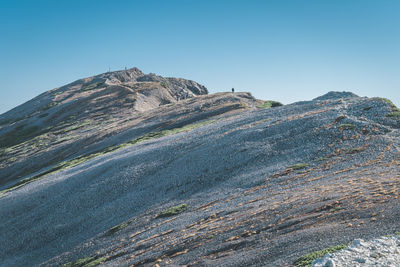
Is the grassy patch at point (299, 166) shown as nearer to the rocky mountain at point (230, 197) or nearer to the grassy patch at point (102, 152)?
the rocky mountain at point (230, 197)

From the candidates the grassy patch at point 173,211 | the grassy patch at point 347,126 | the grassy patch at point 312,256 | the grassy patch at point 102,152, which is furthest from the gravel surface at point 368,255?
the grassy patch at point 102,152

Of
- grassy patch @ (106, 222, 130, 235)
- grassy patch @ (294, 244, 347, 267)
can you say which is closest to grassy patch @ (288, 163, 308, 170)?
grassy patch @ (294, 244, 347, 267)

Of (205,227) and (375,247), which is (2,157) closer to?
(205,227)

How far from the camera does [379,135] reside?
2844 centimetres

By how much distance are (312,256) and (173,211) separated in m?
12.7

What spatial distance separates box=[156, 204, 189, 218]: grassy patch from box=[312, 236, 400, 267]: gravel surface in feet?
42.6

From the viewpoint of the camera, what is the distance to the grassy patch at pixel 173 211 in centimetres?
2395

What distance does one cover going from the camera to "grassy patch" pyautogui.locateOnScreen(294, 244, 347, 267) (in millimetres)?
12938

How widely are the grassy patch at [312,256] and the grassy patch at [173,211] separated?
39.3 feet

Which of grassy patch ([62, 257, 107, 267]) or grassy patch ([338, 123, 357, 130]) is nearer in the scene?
grassy patch ([62, 257, 107, 267])

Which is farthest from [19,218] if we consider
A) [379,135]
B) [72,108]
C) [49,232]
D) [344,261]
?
[72,108]

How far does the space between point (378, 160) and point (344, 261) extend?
→ 1521 centimetres

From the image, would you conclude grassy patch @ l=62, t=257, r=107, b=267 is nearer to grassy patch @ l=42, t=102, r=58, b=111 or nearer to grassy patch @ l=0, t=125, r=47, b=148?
grassy patch @ l=0, t=125, r=47, b=148

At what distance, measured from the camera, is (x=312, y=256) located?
13.2 m
